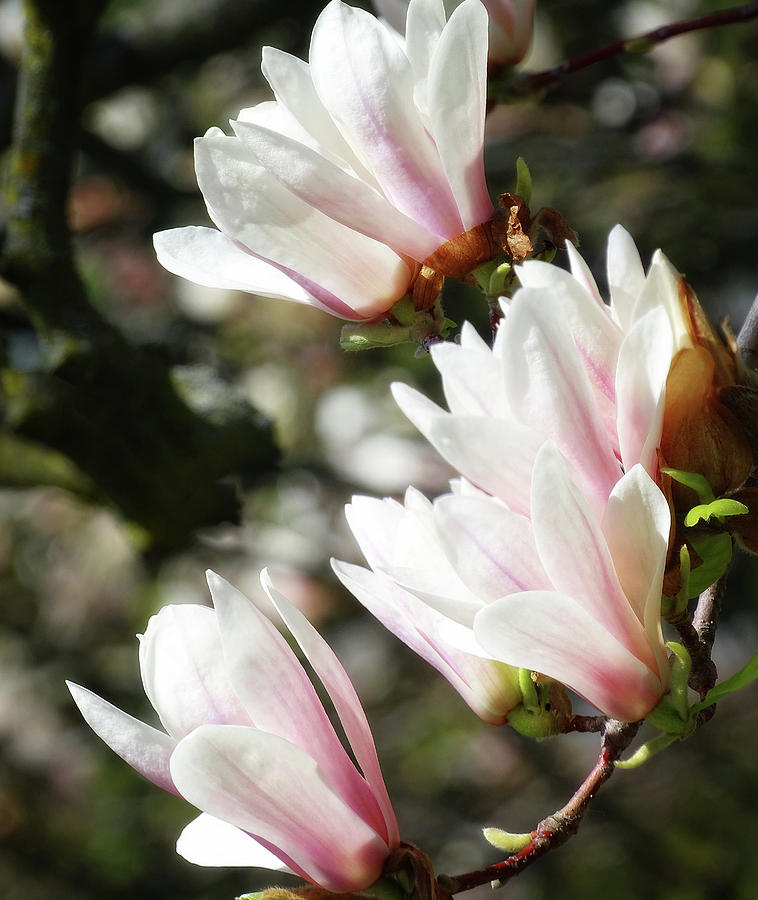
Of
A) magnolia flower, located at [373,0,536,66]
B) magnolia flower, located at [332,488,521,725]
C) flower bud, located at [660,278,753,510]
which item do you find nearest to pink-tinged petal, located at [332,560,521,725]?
magnolia flower, located at [332,488,521,725]

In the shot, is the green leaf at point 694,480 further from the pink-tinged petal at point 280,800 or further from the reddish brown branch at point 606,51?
the reddish brown branch at point 606,51

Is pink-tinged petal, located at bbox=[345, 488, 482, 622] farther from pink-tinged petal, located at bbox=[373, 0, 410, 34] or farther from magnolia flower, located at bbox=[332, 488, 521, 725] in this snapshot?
pink-tinged petal, located at bbox=[373, 0, 410, 34]

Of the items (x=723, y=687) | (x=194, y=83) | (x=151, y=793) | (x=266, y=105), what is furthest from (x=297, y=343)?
(x=723, y=687)

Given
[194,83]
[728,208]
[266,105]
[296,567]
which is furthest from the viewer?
[194,83]

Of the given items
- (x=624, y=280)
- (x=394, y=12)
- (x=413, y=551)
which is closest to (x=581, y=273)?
(x=624, y=280)

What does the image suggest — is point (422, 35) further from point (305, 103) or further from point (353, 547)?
point (353, 547)

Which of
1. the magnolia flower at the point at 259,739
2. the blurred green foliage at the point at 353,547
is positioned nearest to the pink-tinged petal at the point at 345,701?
the magnolia flower at the point at 259,739

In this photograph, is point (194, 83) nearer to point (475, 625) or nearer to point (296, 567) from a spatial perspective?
point (296, 567)

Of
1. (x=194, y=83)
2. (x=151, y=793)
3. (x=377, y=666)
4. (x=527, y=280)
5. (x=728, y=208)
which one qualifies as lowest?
(x=377, y=666)
